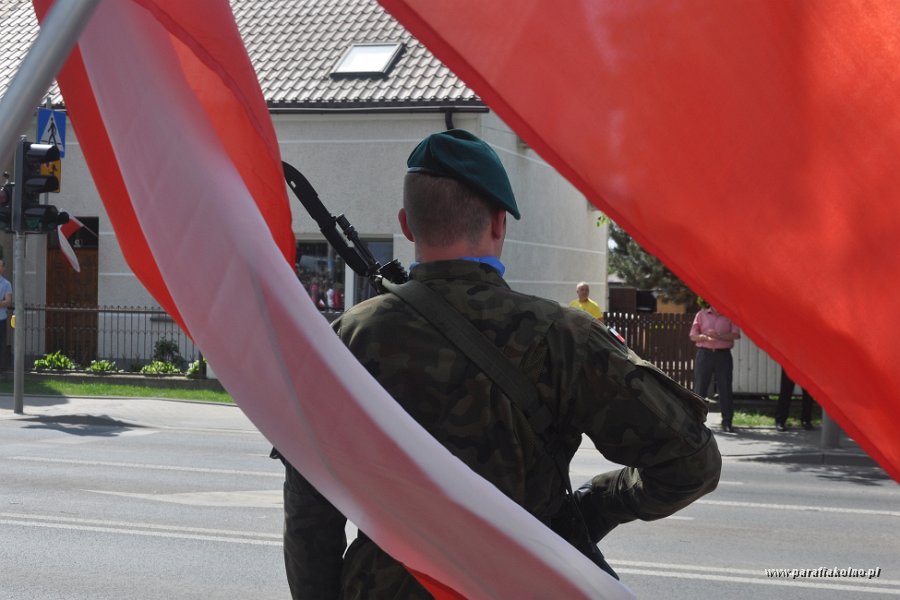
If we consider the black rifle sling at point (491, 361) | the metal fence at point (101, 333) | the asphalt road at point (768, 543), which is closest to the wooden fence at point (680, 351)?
the asphalt road at point (768, 543)

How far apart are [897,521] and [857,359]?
8.30 meters

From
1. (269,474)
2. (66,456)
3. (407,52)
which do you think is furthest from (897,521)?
(407,52)

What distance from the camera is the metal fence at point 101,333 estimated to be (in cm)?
2225

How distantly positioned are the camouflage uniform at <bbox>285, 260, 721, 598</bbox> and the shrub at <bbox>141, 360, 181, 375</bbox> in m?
18.7

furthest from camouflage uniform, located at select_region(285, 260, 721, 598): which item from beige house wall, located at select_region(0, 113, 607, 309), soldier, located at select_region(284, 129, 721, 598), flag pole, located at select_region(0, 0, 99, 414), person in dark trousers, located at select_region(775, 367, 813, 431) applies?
beige house wall, located at select_region(0, 113, 607, 309)

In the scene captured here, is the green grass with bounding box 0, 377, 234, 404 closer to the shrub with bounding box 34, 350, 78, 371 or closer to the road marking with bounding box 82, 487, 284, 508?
the shrub with bounding box 34, 350, 78, 371

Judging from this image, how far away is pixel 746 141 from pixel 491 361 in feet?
1.92

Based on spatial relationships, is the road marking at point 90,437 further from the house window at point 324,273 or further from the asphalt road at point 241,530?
the house window at point 324,273

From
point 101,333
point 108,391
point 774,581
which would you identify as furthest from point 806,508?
point 101,333

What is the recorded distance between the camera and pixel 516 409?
84.2 inches

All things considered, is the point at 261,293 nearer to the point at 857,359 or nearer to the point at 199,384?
the point at 857,359

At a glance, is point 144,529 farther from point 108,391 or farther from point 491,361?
point 108,391

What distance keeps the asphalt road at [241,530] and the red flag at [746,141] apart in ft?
17.0

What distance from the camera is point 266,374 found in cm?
184
